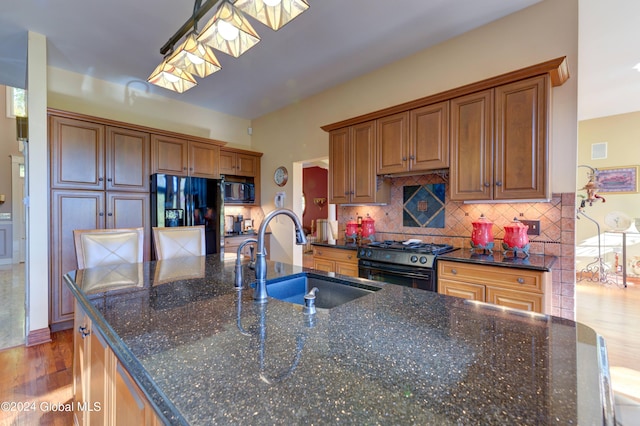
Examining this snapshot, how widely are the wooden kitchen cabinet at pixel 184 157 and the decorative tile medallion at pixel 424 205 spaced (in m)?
2.60

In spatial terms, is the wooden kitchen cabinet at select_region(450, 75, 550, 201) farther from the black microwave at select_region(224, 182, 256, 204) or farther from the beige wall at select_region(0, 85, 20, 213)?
the beige wall at select_region(0, 85, 20, 213)

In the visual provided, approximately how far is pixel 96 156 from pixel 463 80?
3.85m

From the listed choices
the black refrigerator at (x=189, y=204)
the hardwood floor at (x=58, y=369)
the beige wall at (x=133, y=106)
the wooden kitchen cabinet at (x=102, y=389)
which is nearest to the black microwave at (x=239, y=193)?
the black refrigerator at (x=189, y=204)

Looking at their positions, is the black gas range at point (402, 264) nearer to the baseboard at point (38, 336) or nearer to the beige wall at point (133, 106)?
the baseboard at point (38, 336)

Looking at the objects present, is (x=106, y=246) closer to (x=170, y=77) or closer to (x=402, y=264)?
(x=170, y=77)

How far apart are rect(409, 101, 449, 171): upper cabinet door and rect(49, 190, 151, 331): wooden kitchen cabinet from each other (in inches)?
127

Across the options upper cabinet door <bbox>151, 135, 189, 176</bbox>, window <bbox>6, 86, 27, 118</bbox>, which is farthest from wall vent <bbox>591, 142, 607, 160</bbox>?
window <bbox>6, 86, 27, 118</bbox>

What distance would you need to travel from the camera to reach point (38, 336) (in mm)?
2670

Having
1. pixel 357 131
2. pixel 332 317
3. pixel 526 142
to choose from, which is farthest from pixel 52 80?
pixel 526 142

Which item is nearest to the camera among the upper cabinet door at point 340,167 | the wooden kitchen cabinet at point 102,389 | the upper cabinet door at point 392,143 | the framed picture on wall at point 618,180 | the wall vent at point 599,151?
the wooden kitchen cabinet at point 102,389

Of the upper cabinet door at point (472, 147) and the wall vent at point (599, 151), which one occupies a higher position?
the wall vent at point (599, 151)

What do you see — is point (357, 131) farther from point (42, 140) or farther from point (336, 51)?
point (42, 140)

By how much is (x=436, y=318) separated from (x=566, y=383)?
1.20ft

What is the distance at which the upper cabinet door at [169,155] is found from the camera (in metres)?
3.54
